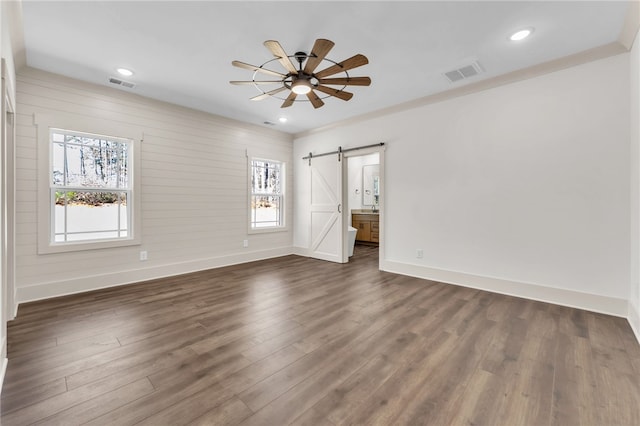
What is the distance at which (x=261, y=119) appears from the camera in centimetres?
537

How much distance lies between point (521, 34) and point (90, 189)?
212 inches

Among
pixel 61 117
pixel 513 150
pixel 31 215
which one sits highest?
pixel 61 117

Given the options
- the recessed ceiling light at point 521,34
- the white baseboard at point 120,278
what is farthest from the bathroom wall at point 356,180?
the recessed ceiling light at point 521,34

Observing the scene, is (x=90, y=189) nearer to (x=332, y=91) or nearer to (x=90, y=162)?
(x=90, y=162)

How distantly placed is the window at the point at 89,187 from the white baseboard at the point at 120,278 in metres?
0.53

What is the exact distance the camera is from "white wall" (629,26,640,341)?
2.51 metres

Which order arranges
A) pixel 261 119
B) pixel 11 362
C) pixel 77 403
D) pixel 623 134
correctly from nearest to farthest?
1. pixel 77 403
2. pixel 11 362
3. pixel 623 134
4. pixel 261 119

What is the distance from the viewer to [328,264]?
5422 millimetres

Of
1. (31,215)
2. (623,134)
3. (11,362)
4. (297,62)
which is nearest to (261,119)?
(297,62)

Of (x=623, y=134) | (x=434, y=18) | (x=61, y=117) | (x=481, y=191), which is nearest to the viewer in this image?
(x=434, y=18)

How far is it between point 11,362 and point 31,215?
2.05 m

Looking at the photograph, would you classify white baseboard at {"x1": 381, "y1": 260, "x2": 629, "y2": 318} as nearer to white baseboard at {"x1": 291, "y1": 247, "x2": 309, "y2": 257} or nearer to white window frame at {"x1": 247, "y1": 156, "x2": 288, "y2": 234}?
white baseboard at {"x1": 291, "y1": 247, "x2": 309, "y2": 257}

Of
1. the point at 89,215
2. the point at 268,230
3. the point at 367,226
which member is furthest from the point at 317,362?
the point at 367,226

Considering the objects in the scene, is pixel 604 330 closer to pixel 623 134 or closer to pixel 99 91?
pixel 623 134
